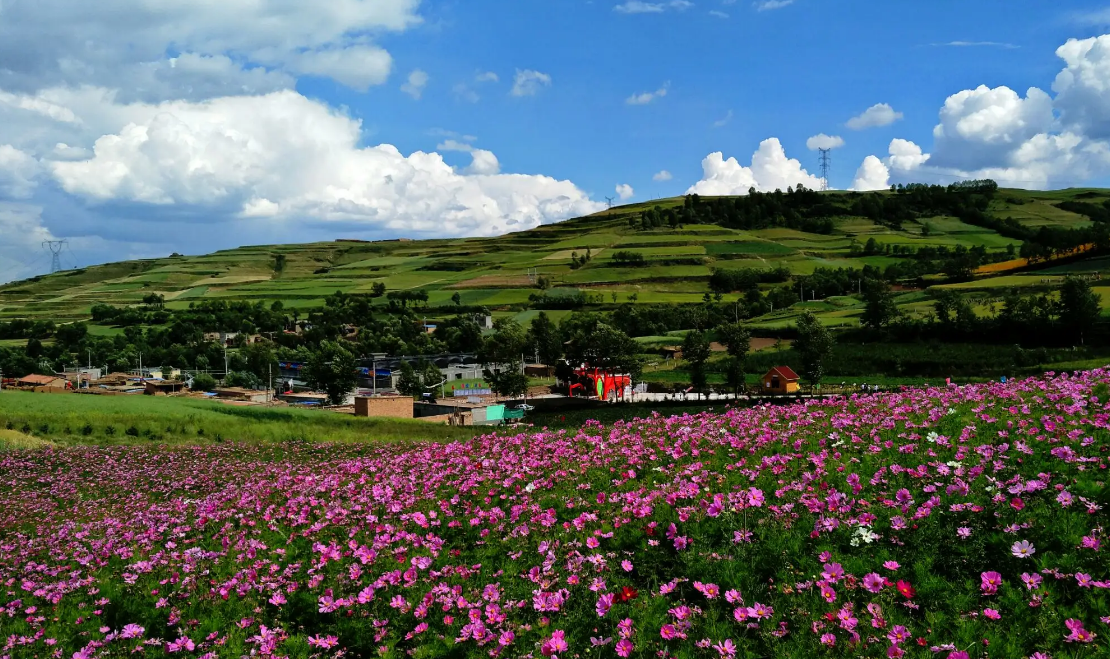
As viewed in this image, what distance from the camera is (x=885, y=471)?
8.00 metres

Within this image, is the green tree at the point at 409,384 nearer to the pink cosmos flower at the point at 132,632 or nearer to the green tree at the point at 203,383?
the green tree at the point at 203,383

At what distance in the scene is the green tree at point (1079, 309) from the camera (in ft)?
222

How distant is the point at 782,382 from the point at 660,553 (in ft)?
229

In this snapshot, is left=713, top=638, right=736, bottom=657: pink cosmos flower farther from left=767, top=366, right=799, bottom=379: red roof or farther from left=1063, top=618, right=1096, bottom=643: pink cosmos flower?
left=767, top=366, right=799, bottom=379: red roof

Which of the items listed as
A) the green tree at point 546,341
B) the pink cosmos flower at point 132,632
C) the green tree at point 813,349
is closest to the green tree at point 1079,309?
the green tree at point 813,349

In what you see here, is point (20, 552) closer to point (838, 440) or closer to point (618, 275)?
point (838, 440)

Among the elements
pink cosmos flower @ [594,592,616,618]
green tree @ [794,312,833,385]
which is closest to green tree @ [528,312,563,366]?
green tree @ [794,312,833,385]

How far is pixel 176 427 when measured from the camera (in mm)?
33531

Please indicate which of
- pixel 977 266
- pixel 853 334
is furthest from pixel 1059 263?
pixel 853 334

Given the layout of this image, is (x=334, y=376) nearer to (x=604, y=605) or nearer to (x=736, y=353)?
(x=736, y=353)

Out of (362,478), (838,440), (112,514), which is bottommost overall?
(112,514)

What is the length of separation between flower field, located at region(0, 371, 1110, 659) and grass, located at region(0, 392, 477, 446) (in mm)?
17181

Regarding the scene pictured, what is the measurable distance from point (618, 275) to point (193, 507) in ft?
530

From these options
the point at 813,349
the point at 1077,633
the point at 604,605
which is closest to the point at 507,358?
the point at 813,349
